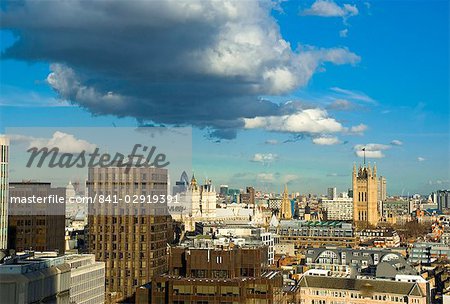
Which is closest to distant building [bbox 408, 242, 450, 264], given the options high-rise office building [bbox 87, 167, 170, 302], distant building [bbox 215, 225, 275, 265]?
distant building [bbox 215, 225, 275, 265]

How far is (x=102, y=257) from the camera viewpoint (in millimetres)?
48344

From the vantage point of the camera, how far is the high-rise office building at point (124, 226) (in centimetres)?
4797

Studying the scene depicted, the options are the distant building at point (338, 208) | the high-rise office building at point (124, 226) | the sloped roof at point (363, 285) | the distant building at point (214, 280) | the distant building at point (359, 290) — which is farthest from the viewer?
the distant building at point (338, 208)

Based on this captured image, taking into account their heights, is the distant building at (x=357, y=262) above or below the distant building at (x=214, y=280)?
below

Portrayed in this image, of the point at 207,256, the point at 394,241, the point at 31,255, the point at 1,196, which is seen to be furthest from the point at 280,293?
the point at 394,241

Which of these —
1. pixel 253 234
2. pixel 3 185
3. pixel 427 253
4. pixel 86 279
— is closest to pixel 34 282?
pixel 86 279

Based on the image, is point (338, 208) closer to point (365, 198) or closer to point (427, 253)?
point (365, 198)

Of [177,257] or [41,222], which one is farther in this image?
[41,222]

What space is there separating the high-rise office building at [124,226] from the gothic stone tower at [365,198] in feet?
326

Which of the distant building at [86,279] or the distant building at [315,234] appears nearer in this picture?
the distant building at [86,279]

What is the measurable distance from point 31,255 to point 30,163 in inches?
357

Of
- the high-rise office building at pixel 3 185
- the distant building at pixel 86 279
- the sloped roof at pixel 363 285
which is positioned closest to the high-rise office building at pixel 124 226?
the distant building at pixel 86 279

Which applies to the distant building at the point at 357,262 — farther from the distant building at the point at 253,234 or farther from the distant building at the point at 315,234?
the distant building at the point at 315,234

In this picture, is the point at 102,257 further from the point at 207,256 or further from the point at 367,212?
the point at 367,212
